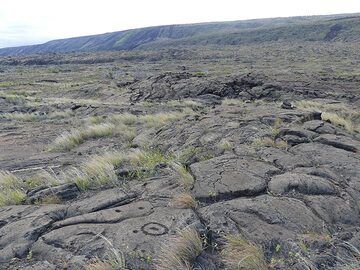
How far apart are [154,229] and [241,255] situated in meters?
1.24

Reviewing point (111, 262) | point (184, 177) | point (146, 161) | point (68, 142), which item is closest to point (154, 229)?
point (111, 262)

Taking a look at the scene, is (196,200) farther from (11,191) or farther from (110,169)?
(11,191)

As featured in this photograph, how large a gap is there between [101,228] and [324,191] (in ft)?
11.1

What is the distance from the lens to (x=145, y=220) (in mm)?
5043

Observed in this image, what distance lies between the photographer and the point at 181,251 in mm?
4160

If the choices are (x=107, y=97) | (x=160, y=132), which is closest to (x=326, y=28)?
(x=107, y=97)

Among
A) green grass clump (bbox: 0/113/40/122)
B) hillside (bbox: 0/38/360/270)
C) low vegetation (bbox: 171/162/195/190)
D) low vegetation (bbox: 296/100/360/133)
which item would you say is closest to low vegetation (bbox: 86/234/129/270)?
hillside (bbox: 0/38/360/270)

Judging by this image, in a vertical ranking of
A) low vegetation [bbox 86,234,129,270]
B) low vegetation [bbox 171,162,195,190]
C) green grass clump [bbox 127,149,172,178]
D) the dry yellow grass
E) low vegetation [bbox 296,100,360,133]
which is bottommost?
low vegetation [bbox 296,100,360,133]

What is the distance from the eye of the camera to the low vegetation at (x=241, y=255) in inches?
155

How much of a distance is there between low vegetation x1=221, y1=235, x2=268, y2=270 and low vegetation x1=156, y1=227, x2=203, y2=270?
0.34 metres

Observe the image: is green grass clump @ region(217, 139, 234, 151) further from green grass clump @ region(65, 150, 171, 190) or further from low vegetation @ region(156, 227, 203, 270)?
low vegetation @ region(156, 227, 203, 270)

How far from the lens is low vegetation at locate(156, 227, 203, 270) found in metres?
4.00

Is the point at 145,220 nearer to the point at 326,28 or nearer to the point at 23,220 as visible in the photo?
the point at 23,220

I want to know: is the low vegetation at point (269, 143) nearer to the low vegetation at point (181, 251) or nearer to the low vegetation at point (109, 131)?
the low vegetation at point (181, 251)
